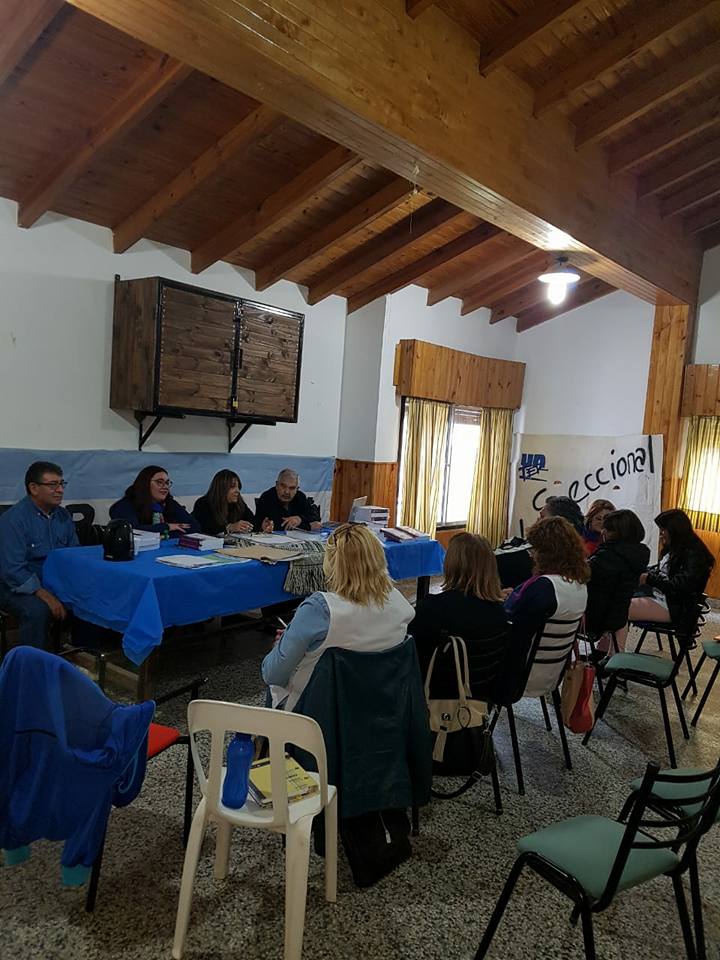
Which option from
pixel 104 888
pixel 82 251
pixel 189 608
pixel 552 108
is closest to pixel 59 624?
pixel 189 608

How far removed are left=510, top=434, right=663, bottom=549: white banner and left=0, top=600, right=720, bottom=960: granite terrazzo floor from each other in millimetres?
4848

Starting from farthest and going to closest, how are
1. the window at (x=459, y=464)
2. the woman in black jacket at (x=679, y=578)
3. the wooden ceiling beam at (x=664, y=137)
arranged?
the window at (x=459, y=464)
the wooden ceiling beam at (x=664, y=137)
the woman in black jacket at (x=679, y=578)

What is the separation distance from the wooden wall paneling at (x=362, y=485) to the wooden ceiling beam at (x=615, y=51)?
11.3 ft

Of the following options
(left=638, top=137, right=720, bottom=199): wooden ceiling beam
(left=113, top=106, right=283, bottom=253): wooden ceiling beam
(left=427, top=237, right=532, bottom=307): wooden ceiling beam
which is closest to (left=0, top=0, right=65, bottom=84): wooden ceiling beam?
(left=113, top=106, right=283, bottom=253): wooden ceiling beam

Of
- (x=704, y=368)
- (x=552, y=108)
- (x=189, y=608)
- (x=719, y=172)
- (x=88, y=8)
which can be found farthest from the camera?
(x=704, y=368)

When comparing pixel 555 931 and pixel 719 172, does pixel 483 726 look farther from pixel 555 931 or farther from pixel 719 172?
pixel 719 172

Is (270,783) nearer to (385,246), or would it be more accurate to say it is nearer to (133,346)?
(133,346)

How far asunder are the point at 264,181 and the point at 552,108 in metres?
1.89

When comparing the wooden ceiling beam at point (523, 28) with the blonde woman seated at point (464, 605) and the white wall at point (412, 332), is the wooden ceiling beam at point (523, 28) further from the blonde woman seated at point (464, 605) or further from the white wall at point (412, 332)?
the white wall at point (412, 332)

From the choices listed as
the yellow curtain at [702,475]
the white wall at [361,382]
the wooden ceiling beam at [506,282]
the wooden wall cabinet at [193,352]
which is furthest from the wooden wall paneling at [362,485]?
the yellow curtain at [702,475]

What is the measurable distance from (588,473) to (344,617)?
619cm

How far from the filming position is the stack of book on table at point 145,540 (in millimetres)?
3484

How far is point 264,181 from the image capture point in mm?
4598

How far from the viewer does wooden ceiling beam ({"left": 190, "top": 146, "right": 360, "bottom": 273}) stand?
4.32m
